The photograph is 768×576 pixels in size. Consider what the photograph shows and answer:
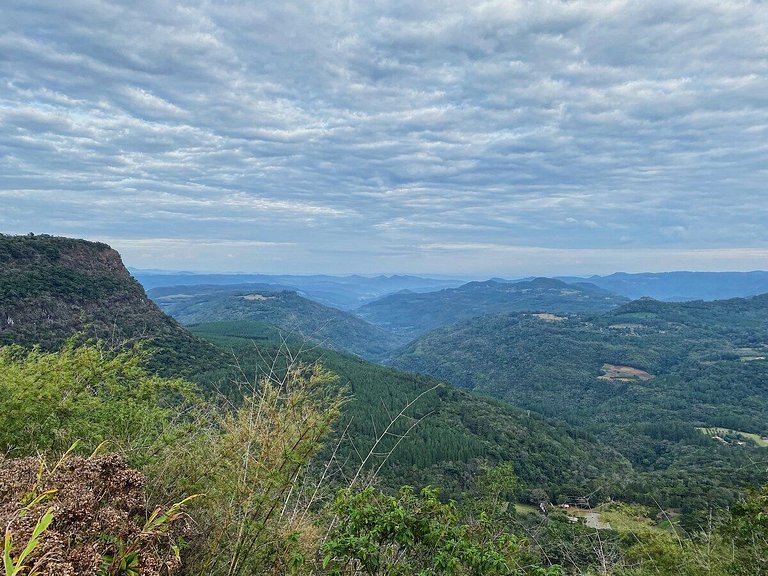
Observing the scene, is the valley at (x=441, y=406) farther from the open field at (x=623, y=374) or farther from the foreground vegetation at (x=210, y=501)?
the open field at (x=623, y=374)

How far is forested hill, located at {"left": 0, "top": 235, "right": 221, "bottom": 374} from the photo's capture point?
43.7m

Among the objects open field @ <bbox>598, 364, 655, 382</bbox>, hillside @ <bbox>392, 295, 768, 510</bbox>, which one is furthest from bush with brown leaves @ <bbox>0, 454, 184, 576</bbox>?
open field @ <bbox>598, 364, 655, 382</bbox>

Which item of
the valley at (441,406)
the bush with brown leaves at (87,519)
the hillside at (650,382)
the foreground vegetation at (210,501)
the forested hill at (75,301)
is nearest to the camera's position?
the bush with brown leaves at (87,519)

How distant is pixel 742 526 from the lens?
7078mm

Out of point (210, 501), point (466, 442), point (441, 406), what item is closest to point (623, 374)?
point (441, 406)

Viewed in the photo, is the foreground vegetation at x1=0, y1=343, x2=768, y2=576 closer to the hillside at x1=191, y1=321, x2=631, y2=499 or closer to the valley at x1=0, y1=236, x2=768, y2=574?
the valley at x1=0, y1=236, x2=768, y2=574

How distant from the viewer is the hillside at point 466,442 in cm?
5359

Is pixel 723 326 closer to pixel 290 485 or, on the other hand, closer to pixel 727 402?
pixel 727 402

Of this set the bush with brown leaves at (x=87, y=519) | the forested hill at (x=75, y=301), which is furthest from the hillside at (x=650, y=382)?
the forested hill at (x=75, y=301)

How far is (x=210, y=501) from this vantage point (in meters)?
4.65

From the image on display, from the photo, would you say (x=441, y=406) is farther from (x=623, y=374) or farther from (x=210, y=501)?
(x=623, y=374)

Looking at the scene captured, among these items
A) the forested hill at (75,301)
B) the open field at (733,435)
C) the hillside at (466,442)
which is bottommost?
the open field at (733,435)

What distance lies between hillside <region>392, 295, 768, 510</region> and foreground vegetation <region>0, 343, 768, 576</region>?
4720 cm

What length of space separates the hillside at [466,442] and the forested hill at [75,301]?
9310 millimetres
